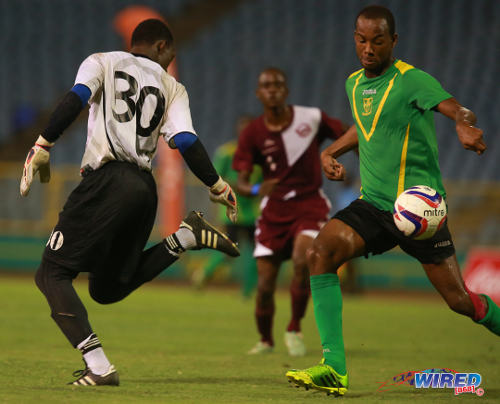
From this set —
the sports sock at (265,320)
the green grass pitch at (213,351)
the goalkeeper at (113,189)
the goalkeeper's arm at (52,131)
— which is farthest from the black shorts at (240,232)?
the goalkeeper's arm at (52,131)

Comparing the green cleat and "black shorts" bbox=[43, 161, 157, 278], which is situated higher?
"black shorts" bbox=[43, 161, 157, 278]

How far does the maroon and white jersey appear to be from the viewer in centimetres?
811

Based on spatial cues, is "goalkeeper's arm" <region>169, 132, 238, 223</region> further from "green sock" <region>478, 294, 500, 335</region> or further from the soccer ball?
"green sock" <region>478, 294, 500, 335</region>

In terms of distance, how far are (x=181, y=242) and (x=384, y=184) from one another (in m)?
1.33

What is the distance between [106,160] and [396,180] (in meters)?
1.77

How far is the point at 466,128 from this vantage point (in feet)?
15.3

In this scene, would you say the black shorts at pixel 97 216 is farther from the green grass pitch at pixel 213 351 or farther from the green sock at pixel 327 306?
the green sock at pixel 327 306

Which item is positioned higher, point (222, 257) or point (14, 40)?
point (14, 40)

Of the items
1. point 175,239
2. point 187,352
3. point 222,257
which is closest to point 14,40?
point 222,257

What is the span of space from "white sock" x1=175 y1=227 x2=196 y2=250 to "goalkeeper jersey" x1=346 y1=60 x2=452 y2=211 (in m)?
1.15

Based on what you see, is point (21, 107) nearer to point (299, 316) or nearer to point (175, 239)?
point (299, 316)

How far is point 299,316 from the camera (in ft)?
25.9

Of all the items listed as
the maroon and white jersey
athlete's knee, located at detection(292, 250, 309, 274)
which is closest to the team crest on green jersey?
athlete's knee, located at detection(292, 250, 309, 274)

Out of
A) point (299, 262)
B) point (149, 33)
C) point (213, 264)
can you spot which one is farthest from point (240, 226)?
point (149, 33)
